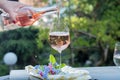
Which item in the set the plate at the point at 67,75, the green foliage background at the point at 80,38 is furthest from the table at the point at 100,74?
the green foliage background at the point at 80,38

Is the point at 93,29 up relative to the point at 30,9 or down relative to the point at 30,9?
down

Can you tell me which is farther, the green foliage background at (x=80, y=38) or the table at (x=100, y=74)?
the green foliage background at (x=80, y=38)

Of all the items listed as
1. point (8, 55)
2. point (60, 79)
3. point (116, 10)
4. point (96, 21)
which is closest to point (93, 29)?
point (96, 21)

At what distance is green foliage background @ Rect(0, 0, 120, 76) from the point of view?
3.28 metres

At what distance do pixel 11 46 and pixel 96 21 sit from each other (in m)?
0.93

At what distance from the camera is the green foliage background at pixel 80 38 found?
3279 mm

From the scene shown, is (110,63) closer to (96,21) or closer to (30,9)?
(96,21)

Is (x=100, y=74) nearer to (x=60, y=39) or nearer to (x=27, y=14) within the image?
(x=60, y=39)

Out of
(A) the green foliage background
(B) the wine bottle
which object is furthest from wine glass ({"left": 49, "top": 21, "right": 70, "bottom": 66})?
(A) the green foliage background

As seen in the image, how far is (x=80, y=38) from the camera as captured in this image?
147 inches

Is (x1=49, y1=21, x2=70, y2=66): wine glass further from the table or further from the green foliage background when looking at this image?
the green foliage background

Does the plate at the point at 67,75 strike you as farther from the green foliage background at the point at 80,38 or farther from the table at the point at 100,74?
the green foliage background at the point at 80,38

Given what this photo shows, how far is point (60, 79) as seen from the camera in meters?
1.23

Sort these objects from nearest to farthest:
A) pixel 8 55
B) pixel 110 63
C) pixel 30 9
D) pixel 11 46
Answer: pixel 30 9 < pixel 8 55 < pixel 11 46 < pixel 110 63
